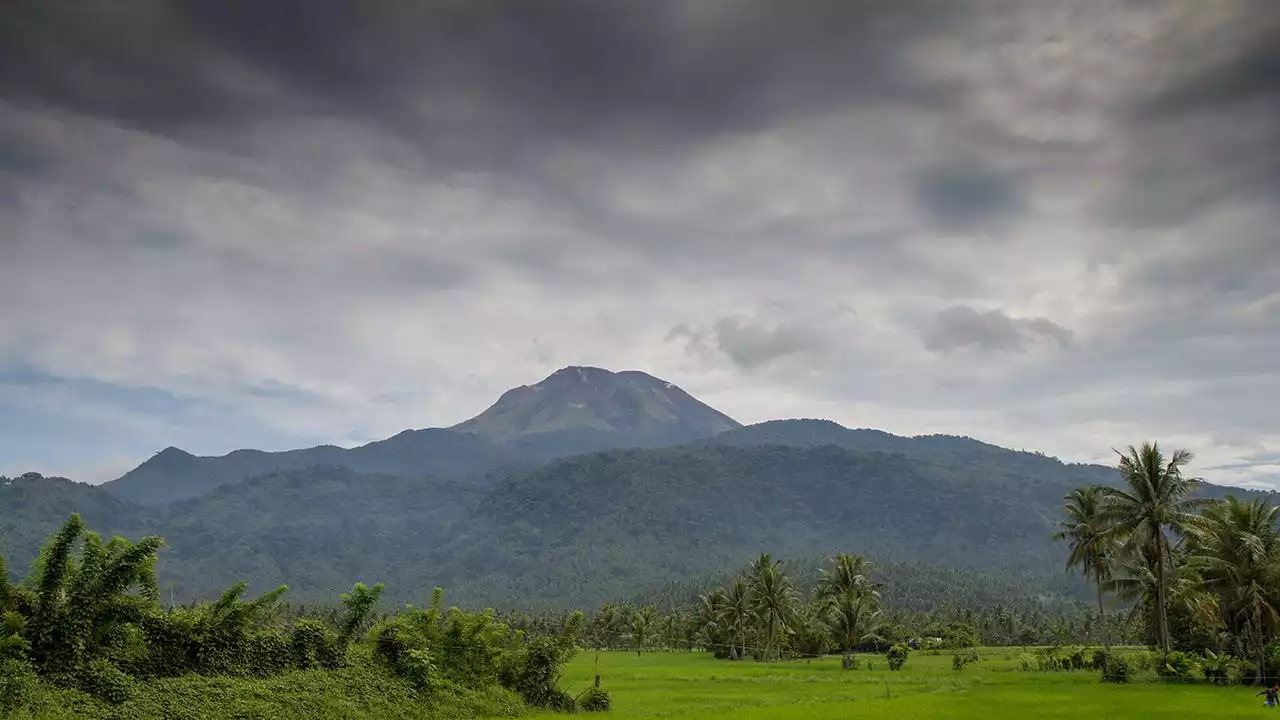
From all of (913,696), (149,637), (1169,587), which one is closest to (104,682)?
(149,637)

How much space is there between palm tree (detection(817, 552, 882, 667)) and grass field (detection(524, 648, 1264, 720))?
46.9 ft

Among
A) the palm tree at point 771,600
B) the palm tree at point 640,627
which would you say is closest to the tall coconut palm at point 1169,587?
the palm tree at point 771,600

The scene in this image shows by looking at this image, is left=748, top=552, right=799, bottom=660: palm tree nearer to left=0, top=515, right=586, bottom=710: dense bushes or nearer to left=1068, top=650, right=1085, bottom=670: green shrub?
left=1068, top=650, right=1085, bottom=670: green shrub

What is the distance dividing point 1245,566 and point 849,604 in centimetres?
3776

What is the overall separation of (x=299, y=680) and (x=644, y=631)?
323 feet

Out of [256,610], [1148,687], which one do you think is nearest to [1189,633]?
[1148,687]

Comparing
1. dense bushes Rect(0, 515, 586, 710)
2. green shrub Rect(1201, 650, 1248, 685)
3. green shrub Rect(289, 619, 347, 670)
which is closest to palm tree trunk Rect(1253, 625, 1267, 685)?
green shrub Rect(1201, 650, 1248, 685)

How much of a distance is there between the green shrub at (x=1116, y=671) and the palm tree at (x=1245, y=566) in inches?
237

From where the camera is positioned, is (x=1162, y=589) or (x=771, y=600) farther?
(x=771, y=600)

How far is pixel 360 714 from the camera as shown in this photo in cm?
2956

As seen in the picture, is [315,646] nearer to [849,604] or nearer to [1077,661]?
[1077,661]

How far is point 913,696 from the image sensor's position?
4238 centimetres

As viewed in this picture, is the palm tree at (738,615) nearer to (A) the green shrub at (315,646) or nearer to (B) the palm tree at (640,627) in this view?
(B) the palm tree at (640,627)

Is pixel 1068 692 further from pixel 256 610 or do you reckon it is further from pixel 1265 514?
pixel 256 610
